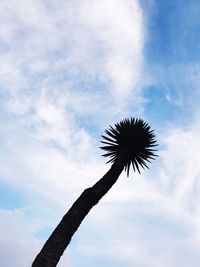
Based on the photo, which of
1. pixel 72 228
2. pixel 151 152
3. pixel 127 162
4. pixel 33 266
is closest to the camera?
pixel 33 266

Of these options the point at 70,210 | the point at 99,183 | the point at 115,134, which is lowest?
the point at 70,210

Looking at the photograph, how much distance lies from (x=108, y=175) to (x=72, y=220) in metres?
2.18

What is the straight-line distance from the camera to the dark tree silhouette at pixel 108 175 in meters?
12.7

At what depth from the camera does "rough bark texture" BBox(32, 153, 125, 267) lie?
41.0ft

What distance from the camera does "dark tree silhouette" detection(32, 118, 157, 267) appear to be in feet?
41.6

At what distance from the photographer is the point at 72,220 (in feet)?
43.4

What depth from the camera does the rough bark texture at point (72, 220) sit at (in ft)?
41.0

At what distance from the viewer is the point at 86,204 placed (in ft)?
44.5

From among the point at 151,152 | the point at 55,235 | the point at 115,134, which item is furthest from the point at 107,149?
the point at 55,235

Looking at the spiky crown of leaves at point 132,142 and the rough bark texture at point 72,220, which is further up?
the spiky crown of leaves at point 132,142

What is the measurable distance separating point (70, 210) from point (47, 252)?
1.63 metres

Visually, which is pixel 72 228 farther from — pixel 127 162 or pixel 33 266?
pixel 127 162

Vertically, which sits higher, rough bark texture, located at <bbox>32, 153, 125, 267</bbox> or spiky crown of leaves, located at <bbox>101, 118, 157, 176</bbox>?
spiky crown of leaves, located at <bbox>101, 118, 157, 176</bbox>

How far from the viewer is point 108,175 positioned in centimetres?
1445
